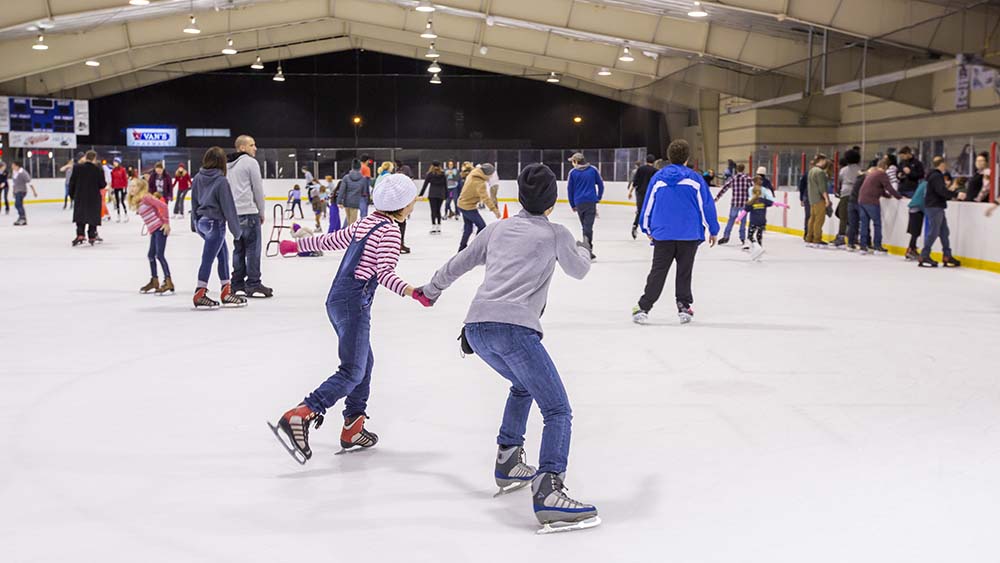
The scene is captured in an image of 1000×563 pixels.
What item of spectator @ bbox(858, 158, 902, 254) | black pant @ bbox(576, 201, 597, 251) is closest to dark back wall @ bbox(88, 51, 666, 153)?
spectator @ bbox(858, 158, 902, 254)

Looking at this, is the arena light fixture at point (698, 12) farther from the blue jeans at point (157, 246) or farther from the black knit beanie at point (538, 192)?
the black knit beanie at point (538, 192)

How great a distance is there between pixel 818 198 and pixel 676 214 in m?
10.1

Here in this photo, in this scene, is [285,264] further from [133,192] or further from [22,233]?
[22,233]

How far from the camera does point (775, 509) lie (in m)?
3.95

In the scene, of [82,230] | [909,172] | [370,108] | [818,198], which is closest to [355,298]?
[909,172]

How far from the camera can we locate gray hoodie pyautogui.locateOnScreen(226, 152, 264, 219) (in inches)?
396

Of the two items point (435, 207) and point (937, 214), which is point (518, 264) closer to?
point (937, 214)

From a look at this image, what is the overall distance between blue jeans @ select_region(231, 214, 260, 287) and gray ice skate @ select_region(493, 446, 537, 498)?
252 inches

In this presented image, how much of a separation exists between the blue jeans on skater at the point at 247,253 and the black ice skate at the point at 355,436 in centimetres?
556

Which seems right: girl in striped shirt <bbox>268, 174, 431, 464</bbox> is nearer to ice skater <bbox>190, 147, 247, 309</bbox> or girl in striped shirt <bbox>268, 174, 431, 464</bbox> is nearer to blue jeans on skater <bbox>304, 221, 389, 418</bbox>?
blue jeans on skater <bbox>304, 221, 389, 418</bbox>

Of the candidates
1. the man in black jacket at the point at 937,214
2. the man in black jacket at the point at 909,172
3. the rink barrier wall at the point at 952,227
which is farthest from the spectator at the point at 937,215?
the man in black jacket at the point at 909,172

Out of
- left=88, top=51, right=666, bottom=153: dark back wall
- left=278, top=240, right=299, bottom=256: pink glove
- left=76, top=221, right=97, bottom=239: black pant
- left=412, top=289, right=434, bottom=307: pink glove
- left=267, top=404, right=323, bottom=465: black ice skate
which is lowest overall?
left=267, top=404, right=323, bottom=465: black ice skate

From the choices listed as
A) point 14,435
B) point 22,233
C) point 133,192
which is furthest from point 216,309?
point 22,233

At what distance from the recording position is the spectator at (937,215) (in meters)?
13.8
